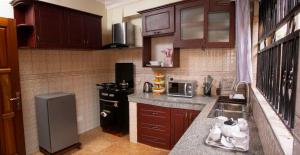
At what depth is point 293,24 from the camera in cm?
92

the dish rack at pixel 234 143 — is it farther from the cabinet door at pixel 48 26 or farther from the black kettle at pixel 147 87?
the cabinet door at pixel 48 26

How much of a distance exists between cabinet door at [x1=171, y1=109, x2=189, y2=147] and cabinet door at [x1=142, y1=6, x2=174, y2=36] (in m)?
1.23

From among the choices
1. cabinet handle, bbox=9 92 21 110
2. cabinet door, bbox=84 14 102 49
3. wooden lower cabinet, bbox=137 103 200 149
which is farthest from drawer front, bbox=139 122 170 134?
cabinet handle, bbox=9 92 21 110

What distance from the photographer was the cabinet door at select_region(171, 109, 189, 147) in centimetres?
254

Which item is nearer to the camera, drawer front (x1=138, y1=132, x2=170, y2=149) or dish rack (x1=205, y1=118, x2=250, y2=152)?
dish rack (x1=205, y1=118, x2=250, y2=152)

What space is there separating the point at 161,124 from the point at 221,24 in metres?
1.68

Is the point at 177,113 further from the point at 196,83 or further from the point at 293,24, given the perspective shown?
the point at 293,24

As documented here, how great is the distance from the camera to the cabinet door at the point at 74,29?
2.78 m

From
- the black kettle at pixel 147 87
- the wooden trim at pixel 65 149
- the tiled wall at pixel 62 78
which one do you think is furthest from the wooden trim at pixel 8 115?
the black kettle at pixel 147 87

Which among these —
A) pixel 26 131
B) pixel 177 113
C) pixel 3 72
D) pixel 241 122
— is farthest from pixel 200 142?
pixel 26 131

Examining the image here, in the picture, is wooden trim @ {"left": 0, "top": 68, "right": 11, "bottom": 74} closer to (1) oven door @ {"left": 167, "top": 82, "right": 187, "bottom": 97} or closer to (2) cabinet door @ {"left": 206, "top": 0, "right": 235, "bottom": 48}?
(1) oven door @ {"left": 167, "top": 82, "right": 187, "bottom": 97}

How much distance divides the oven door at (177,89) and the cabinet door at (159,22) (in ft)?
2.72

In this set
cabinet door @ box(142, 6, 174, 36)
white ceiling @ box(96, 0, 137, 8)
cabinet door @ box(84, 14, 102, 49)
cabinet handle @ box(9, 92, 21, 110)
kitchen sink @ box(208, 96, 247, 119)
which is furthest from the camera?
white ceiling @ box(96, 0, 137, 8)

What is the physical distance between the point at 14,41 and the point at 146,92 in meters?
2.07
